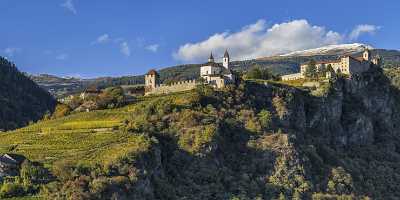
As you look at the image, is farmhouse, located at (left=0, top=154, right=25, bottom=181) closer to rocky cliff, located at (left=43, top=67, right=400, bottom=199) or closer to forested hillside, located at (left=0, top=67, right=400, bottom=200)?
forested hillside, located at (left=0, top=67, right=400, bottom=200)

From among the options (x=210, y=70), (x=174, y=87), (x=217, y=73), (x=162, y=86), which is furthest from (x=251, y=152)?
(x=162, y=86)

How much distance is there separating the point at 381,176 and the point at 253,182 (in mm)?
29101

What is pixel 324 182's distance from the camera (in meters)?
90.9

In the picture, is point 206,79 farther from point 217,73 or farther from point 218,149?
point 218,149

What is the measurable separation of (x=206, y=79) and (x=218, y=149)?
24366mm

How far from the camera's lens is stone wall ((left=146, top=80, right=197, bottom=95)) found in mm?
110594

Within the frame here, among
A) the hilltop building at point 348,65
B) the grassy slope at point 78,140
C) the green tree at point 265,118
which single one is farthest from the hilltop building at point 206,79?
the hilltop building at point 348,65

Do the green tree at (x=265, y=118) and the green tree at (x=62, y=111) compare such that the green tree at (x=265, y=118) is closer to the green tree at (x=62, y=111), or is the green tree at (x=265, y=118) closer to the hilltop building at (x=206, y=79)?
the hilltop building at (x=206, y=79)

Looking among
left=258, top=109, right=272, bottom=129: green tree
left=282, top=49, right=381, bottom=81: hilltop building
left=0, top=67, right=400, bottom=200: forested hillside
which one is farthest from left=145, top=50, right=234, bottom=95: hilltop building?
left=282, top=49, right=381, bottom=81: hilltop building

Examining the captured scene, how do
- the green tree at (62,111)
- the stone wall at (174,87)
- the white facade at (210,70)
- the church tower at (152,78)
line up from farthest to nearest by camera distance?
the church tower at (152,78) < the white facade at (210,70) < the stone wall at (174,87) < the green tree at (62,111)

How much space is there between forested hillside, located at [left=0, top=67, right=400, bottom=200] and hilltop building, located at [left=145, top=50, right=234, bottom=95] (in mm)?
3509

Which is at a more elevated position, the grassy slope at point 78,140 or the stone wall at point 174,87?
the stone wall at point 174,87

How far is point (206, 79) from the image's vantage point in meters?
109

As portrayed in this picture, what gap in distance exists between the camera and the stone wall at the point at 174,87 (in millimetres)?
110594
